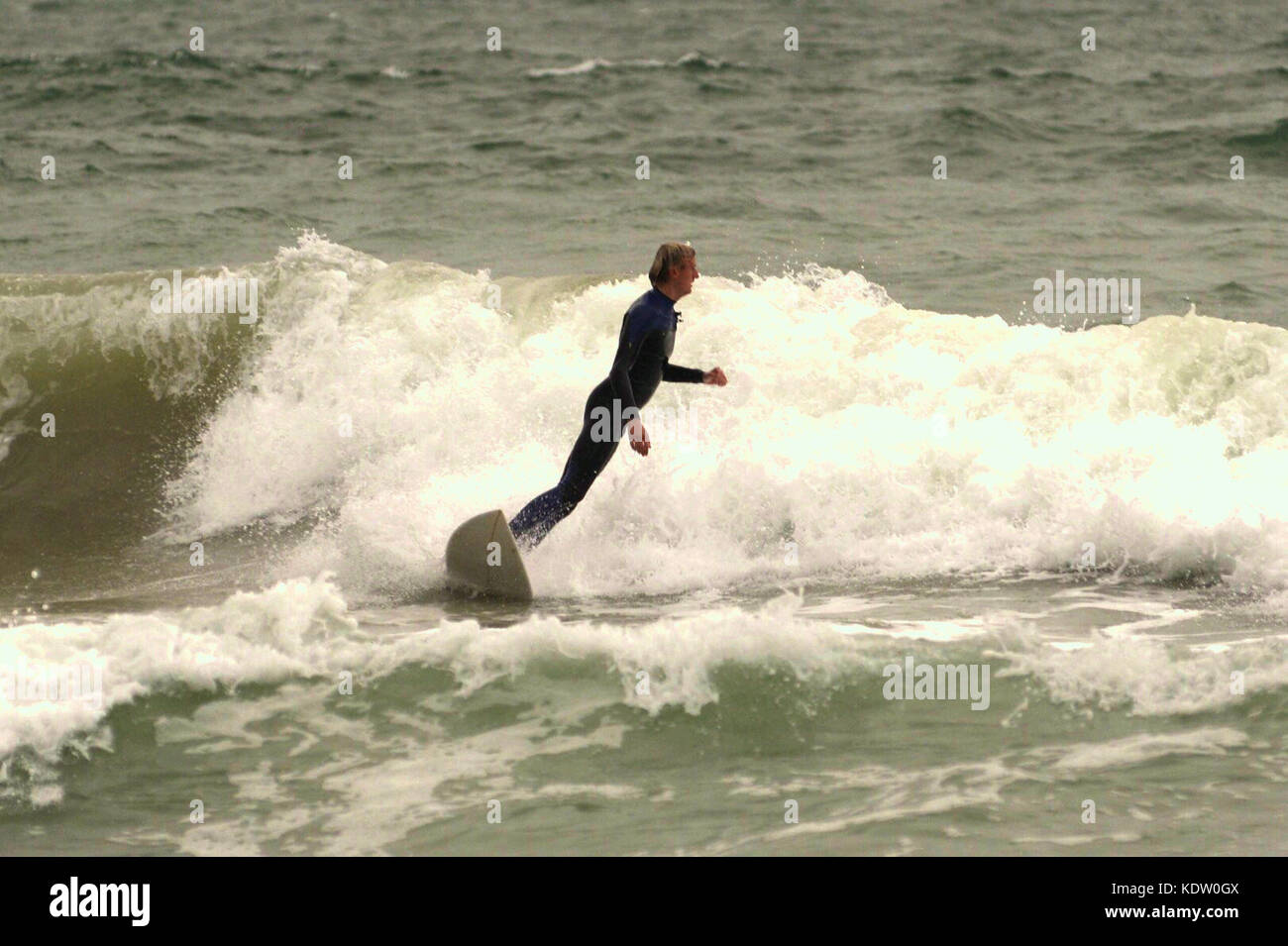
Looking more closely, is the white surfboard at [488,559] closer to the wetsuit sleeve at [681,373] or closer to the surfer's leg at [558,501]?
the surfer's leg at [558,501]

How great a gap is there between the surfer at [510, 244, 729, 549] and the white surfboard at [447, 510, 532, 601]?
0.19 m

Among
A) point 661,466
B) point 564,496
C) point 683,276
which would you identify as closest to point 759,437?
point 661,466

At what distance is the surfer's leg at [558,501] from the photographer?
8.33m

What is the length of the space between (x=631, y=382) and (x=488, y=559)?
1.13m

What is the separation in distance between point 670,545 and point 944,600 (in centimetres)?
167

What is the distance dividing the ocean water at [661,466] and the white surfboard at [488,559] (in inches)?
4.7

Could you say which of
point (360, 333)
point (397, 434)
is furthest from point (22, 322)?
point (397, 434)

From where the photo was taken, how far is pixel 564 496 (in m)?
8.37

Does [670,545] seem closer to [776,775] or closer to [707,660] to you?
[707,660]

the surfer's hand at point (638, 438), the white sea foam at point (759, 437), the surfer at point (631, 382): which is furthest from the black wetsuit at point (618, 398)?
the white sea foam at point (759, 437)

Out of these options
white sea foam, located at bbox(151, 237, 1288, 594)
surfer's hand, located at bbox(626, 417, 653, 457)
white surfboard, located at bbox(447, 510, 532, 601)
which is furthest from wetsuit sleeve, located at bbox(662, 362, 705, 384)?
white sea foam, located at bbox(151, 237, 1288, 594)

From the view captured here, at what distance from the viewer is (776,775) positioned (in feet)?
20.5
